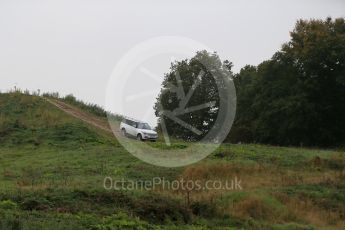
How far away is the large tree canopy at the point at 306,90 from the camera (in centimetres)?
4088

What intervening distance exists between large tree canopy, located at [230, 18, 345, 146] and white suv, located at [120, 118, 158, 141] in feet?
42.8

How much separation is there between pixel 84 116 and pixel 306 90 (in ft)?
61.0

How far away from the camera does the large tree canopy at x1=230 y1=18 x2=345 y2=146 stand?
40875 millimetres

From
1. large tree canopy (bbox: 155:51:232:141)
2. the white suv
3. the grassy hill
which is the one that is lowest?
the grassy hill

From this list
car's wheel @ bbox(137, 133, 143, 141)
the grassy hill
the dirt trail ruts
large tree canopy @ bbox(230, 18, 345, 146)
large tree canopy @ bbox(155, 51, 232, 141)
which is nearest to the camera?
the grassy hill

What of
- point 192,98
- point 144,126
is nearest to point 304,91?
point 144,126

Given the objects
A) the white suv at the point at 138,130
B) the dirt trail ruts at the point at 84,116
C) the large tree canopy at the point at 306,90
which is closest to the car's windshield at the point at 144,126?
the white suv at the point at 138,130

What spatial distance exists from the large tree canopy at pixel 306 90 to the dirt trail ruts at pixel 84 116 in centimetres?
1462

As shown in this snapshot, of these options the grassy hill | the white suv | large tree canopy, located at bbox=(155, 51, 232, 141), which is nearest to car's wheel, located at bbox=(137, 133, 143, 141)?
the white suv

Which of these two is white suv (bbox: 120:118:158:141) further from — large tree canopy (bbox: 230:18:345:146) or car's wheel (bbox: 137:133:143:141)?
large tree canopy (bbox: 230:18:345:146)

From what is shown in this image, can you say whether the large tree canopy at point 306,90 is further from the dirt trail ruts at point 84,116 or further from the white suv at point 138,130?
the dirt trail ruts at point 84,116

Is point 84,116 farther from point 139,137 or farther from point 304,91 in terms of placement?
point 304,91

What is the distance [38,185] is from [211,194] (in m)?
6.40

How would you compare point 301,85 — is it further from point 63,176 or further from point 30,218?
point 30,218
